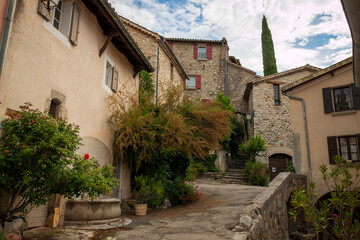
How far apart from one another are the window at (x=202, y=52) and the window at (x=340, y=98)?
14.1 metres

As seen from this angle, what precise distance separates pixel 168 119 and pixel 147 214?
2.99 meters

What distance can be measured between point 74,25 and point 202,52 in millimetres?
19556

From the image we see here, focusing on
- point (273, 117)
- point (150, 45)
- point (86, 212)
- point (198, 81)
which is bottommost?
point (86, 212)

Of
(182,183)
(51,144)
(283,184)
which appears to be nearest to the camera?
(51,144)

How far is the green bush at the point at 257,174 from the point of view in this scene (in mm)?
Answer: 16345

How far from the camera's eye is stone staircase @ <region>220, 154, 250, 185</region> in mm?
17547

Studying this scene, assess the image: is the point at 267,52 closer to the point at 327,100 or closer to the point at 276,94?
the point at 276,94

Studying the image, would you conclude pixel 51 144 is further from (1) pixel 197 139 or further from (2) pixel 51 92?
(1) pixel 197 139

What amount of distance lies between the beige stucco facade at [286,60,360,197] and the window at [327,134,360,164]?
0.18 metres

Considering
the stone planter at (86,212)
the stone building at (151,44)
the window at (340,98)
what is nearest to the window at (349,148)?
the window at (340,98)

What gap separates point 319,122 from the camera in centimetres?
1184

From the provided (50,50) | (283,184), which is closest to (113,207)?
(50,50)

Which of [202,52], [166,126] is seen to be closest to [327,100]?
[166,126]

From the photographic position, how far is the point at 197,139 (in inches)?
338
